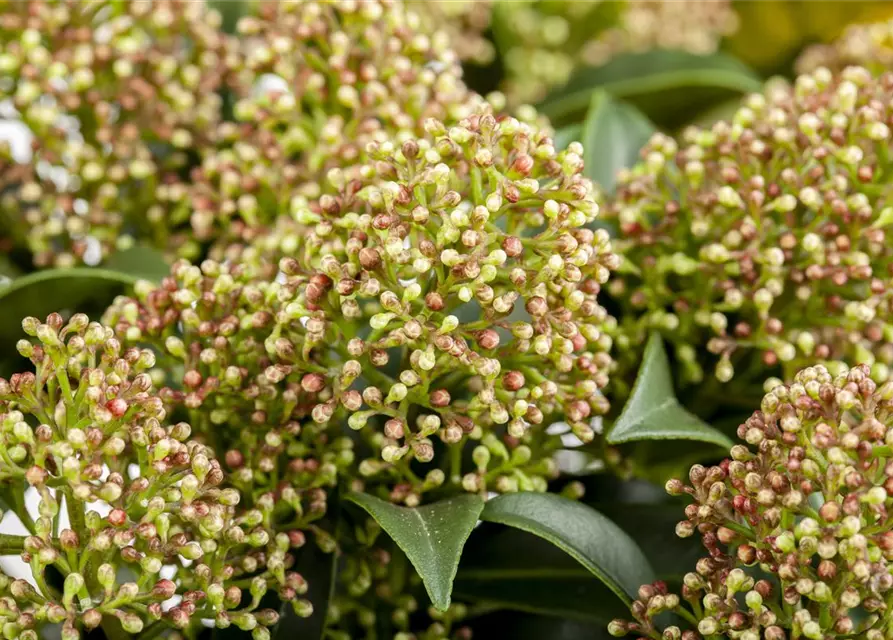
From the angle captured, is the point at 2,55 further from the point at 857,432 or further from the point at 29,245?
the point at 857,432

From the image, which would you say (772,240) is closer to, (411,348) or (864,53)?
(411,348)

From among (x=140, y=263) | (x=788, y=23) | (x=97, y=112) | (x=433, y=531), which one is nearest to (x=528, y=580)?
(x=433, y=531)

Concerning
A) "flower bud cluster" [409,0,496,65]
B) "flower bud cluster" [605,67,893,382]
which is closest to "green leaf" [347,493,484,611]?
"flower bud cluster" [605,67,893,382]

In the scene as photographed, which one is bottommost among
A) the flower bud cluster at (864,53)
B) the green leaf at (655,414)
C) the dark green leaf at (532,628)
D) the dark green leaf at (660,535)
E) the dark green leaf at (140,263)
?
the dark green leaf at (532,628)

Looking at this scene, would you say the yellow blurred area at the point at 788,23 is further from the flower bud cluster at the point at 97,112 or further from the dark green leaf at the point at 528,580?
the dark green leaf at the point at 528,580

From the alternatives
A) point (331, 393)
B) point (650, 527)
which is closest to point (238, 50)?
point (331, 393)

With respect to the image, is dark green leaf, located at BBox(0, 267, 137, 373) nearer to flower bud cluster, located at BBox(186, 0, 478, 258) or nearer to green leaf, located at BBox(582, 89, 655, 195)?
flower bud cluster, located at BBox(186, 0, 478, 258)

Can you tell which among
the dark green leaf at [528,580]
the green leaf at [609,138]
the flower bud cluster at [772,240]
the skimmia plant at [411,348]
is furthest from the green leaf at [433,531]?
the green leaf at [609,138]
